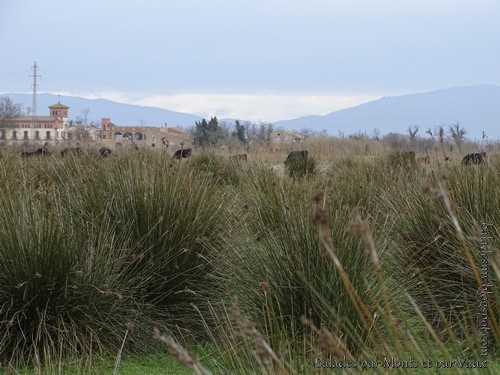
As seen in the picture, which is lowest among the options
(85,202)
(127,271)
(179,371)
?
(179,371)

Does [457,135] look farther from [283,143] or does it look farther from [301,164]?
[283,143]

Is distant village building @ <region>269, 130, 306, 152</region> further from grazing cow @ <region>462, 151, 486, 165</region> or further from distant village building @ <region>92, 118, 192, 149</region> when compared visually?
grazing cow @ <region>462, 151, 486, 165</region>

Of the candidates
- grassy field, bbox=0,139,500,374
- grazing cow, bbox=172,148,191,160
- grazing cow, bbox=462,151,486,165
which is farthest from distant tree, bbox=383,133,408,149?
grassy field, bbox=0,139,500,374

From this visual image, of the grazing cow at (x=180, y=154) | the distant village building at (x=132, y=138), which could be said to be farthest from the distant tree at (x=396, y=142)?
the grazing cow at (x=180, y=154)

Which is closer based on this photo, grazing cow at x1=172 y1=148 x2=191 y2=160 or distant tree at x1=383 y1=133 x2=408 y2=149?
grazing cow at x1=172 y1=148 x2=191 y2=160

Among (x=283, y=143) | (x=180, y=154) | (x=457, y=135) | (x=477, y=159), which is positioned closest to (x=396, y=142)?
(x=283, y=143)

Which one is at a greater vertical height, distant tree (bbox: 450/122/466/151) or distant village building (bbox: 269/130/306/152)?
distant tree (bbox: 450/122/466/151)

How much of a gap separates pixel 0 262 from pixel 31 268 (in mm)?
203

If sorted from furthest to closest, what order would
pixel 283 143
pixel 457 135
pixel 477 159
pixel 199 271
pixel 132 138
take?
pixel 283 143
pixel 457 135
pixel 132 138
pixel 477 159
pixel 199 271

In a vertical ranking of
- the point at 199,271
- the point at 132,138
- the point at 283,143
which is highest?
the point at 132,138

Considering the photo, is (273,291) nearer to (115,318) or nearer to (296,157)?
(115,318)

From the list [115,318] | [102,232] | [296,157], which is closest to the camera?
[115,318]

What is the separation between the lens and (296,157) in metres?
17.3

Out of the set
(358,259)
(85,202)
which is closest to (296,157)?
(85,202)
